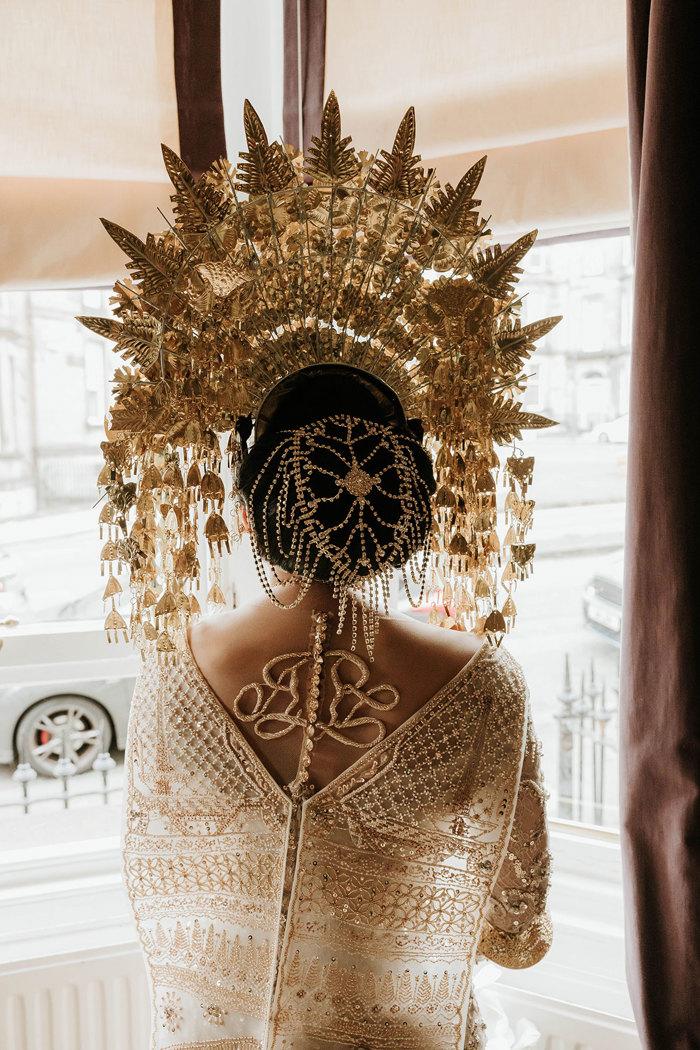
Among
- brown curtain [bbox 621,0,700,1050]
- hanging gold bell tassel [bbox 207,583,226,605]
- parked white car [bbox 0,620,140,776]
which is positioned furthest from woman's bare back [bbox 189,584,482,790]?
parked white car [bbox 0,620,140,776]

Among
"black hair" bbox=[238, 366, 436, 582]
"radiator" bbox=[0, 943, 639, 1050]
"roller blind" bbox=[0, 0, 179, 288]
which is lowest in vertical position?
"radiator" bbox=[0, 943, 639, 1050]

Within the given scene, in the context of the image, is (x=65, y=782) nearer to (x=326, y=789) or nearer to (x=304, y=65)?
(x=326, y=789)

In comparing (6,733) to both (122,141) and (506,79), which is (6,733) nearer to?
(122,141)

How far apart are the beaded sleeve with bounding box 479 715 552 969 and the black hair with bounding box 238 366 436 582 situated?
28cm

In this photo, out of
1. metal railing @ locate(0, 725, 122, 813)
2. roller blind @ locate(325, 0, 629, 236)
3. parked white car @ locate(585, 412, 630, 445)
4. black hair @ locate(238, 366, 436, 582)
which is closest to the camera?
black hair @ locate(238, 366, 436, 582)

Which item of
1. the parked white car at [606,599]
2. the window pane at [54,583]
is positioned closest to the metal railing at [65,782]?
the window pane at [54,583]

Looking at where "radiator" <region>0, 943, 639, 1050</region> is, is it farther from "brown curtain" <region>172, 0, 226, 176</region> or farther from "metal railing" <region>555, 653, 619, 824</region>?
"brown curtain" <region>172, 0, 226, 176</region>

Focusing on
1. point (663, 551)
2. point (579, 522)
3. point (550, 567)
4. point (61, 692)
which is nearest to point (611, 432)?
point (579, 522)

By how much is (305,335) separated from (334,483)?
302 mm

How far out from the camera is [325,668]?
3.03 ft

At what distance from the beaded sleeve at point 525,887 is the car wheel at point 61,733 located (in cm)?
112

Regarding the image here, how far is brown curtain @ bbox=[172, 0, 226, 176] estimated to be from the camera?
156 centimetres

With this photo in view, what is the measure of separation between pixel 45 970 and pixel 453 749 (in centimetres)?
109

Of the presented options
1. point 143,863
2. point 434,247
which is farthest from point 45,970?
point 434,247
